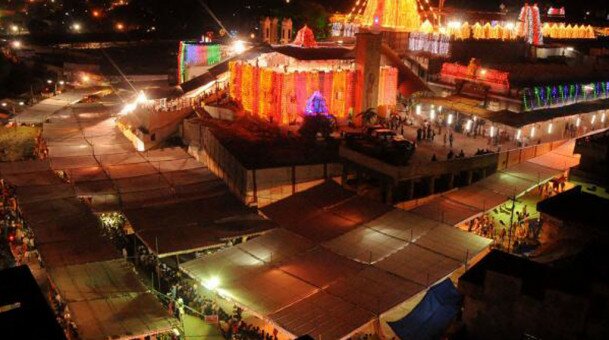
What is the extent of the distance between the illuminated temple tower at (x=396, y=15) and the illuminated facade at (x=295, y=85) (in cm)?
1172

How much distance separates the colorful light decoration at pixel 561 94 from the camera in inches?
1101

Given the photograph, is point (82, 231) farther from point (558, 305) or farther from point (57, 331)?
point (558, 305)

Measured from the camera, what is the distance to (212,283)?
48.8 ft

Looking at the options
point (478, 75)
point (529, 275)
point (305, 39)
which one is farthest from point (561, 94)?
point (529, 275)

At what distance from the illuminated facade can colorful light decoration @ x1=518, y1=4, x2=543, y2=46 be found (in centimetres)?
1682

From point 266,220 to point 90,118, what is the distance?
20219 millimetres

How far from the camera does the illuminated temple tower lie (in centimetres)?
4097

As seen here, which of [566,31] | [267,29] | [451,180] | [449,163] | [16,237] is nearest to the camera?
[16,237]

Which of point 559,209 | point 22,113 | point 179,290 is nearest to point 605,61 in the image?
point 559,209

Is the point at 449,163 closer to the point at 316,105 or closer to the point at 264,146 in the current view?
the point at 264,146

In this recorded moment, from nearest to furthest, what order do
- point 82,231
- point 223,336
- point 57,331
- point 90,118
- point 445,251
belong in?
point 57,331, point 223,336, point 445,251, point 82,231, point 90,118

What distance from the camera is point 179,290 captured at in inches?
661

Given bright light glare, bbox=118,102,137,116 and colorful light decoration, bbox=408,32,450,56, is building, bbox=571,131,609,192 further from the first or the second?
bright light glare, bbox=118,102,137,116

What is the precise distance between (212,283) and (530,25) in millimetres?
36101
